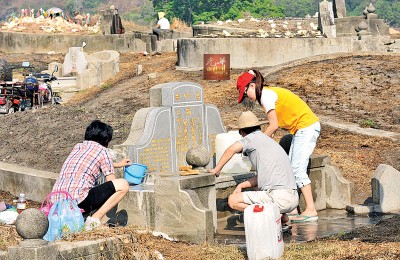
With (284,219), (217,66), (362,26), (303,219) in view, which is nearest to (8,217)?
(284,219)

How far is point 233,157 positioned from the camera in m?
14.2

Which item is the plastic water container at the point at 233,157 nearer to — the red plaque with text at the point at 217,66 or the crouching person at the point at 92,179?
the crouching person at the point at 92,179

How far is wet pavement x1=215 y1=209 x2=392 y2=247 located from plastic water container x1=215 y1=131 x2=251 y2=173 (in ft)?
2.91

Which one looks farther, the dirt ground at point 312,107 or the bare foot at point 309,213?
the dirt ground at point 312,107

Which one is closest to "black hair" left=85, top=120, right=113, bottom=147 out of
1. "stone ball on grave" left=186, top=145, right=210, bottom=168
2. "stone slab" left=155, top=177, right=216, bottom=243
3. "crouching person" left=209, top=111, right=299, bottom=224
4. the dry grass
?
"stone slab" left=155, top=177, right=216, bottom=243

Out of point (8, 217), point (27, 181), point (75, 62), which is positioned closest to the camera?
point (8, 217)

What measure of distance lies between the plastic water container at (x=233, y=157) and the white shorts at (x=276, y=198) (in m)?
2.84

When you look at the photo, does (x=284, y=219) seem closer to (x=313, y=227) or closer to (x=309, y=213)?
(x=313, y=227)

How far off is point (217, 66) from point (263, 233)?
17.7 m

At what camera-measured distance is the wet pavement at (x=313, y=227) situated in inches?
469

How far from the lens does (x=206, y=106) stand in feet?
49.0

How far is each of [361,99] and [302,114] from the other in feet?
37.7

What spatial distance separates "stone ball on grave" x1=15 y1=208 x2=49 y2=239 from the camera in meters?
8.96

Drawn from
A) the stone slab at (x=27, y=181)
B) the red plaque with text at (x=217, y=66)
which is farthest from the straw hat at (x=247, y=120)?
the red plaque with text at (x=217, y=66)
